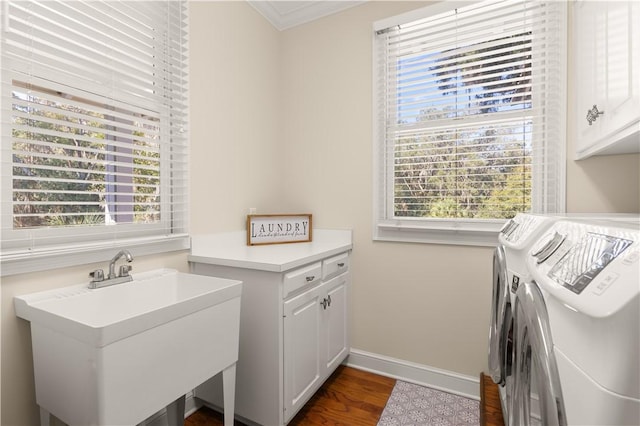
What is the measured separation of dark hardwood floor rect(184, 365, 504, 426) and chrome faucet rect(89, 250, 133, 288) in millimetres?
920

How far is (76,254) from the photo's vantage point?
1289 millimetres

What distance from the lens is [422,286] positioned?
208 centimetres

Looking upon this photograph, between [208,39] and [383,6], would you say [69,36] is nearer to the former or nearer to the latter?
[208,39]

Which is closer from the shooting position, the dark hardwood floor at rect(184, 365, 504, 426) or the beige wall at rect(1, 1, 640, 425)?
the dark hardwood floor at rect(184, 365, 504, 426)

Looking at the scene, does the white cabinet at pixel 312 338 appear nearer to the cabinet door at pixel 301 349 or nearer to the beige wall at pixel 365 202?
the cabinet door at pixel 301 349

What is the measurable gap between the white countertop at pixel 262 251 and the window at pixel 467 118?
1.23 ft

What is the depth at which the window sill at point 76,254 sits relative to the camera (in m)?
1.11

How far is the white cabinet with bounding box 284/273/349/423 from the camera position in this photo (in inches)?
62.4

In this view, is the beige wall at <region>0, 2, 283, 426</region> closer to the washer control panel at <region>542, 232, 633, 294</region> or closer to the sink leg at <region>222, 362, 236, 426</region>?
the sink leg at <region>222, 362, 236, 426</region>

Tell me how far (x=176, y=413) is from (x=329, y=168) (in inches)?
69.7

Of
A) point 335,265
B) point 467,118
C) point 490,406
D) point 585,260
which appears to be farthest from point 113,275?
point 467,118

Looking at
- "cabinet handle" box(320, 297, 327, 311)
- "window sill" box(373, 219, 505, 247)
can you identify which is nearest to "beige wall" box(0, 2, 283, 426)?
"cabinet handle" box(320, 297, 327, 311)

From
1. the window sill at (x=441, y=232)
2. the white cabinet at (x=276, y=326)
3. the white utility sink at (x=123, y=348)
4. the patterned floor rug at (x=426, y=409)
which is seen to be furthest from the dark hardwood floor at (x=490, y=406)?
the white utility sink at (x=123, y=348)

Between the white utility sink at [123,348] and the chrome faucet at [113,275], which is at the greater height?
the chrome faucet at [113,275]
